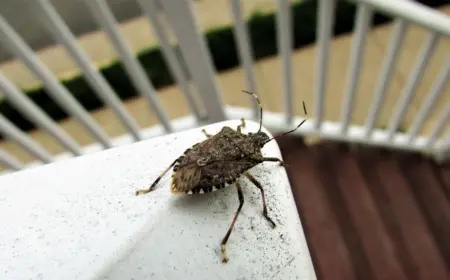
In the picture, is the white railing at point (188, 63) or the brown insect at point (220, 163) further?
the white railing at point (188, 63)

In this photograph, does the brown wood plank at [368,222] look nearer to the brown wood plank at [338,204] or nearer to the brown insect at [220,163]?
the brown wood plank at [338,204]

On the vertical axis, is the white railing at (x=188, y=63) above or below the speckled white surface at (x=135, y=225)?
below

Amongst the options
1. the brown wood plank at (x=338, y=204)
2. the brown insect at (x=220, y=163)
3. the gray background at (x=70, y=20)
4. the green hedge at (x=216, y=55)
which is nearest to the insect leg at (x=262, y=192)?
the brown insect at (x=220, y=163)

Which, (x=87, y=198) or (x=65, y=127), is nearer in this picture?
(x=87, y=198)

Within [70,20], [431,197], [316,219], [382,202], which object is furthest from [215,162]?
[70,20]

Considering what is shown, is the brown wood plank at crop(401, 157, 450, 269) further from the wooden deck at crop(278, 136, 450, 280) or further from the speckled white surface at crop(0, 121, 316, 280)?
the speckled white surface at crop(0, 121, 316, 280)

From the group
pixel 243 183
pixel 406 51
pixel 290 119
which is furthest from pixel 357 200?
pixel 243 183

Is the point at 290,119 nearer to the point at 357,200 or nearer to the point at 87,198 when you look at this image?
the point at 357,200
